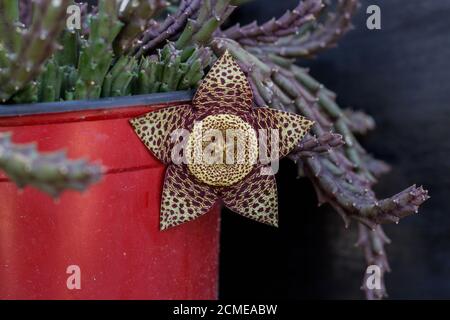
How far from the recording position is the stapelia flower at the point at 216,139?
99 centimetres

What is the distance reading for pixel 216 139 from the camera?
993 millimetres

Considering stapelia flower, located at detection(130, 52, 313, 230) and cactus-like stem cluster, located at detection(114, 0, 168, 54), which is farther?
stapelia flower, located at detection(130, 52, 313, 230)

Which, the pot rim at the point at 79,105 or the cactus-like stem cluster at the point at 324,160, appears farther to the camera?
the cactus-like stem cluster at the point at 324,160

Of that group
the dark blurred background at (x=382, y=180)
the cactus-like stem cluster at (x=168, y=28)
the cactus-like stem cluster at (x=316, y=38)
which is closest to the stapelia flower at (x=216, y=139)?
the cactus-like stem cluster at (x=168, y=28)

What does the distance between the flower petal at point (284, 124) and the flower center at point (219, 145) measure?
29mm

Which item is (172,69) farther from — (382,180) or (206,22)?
(382,180)

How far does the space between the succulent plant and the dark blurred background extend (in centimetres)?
12

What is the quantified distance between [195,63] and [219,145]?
12 cm

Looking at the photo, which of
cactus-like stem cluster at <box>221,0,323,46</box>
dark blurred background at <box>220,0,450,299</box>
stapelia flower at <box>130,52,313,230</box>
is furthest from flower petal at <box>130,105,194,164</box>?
dark blurred background at <box>220,0,450,299</box>

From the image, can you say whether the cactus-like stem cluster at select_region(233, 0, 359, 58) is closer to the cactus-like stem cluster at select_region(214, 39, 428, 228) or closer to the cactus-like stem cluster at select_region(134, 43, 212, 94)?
the cactus-like stem cluster at select_region(214, 39, 428, 228)

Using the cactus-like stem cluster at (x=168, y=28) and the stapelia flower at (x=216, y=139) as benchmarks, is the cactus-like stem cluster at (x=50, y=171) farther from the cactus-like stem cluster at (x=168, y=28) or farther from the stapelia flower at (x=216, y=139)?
the cactus-like stem cluster at (x=168, y=28)

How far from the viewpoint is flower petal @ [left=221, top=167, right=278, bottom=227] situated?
1029 mm

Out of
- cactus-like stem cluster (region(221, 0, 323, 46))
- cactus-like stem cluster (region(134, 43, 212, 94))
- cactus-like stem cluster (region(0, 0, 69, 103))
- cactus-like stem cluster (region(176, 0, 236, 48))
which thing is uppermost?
cactus-like stem cluster (region(221, 0, 323, 46))

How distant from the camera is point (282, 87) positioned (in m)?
1.15
